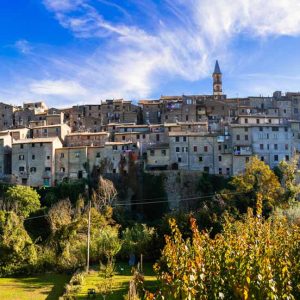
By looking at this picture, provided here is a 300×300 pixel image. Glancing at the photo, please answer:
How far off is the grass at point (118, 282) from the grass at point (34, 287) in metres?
2.08

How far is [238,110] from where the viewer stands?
81.5 m

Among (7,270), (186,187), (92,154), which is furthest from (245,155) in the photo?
(7,270)

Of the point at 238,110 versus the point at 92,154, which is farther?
the point at 238,110

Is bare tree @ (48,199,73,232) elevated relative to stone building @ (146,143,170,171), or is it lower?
lower

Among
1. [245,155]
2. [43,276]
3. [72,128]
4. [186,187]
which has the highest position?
[72,128]

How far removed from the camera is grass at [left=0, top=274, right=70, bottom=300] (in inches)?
1231

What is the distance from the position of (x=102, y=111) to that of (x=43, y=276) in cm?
5077

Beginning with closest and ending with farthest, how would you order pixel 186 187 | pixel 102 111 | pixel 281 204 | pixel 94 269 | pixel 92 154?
pixel 94 269
pixel 281 204
pixel 186 187
pixel 92 154
pixel 102 111

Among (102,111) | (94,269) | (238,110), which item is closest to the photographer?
(94,269)

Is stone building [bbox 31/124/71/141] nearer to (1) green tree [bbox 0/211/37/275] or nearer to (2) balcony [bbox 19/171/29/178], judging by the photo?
(2) balcony [bbox 19/171/29/178]

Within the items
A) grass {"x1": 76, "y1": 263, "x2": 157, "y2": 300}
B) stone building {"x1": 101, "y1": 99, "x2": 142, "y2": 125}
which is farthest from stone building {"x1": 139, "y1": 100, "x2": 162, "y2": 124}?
grass {"x1": 76, "y1": 263, "x2": 157, "y2": 300}

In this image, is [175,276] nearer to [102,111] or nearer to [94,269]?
[94,269]

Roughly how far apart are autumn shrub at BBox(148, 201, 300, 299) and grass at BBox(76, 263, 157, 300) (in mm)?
17051

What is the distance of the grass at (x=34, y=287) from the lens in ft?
103
